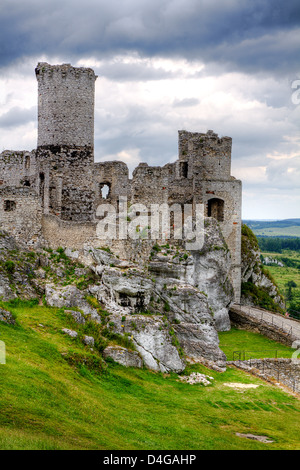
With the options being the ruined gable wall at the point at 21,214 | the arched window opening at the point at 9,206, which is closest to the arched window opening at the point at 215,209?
the ruined gable wall at the point at 21,214

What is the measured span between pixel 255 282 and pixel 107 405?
32854 millimetres

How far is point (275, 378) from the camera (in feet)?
115

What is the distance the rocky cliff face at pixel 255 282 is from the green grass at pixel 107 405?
18659 mm

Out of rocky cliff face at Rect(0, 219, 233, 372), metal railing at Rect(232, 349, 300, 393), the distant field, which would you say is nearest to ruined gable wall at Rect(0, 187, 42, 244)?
rocky cliff face at Rect(0, 219, 233, 372)

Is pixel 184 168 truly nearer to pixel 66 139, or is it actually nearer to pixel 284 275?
pixel 66 139

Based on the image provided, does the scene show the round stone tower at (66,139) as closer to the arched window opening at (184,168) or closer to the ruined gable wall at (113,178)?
the ruined gable wall at (113,178)

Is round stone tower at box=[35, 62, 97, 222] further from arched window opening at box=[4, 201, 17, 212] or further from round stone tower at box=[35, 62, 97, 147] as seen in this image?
arched window opening at box=[4, 201, 17, 212]

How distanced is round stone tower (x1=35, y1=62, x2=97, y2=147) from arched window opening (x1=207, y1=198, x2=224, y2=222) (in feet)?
40.1

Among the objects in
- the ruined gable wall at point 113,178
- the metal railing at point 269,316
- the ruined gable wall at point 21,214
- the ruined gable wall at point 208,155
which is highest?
the ruined gable wall at point 208,155

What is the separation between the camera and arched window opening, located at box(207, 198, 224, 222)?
45.1 meters

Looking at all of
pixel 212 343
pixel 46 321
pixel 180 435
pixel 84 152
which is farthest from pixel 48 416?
pixel 84 152

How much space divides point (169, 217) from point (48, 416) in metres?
23.0

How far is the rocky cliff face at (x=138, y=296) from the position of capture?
28438 millimetres

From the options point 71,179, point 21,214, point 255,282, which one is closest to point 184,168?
point 71,179
